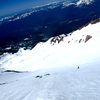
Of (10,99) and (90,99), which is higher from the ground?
(90,99)

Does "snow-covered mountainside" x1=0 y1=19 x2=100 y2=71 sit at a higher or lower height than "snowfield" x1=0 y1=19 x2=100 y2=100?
lower

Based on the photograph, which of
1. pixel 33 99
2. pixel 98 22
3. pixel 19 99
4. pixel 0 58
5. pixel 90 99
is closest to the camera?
pixel 90 99

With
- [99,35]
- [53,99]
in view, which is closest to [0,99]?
[53,99]

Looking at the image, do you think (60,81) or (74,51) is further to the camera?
(74,51)

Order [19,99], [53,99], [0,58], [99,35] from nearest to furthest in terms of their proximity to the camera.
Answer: [53,99]
[19,99]
[99,35]
[0,58]

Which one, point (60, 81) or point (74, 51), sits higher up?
point (60, 81)

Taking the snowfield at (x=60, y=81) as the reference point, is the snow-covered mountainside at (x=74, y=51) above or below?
below

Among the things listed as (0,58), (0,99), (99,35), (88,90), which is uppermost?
(88,90)

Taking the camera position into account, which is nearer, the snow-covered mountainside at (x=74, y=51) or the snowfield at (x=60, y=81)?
the snowfield at (x=60, y=81)

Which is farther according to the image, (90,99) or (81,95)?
(81,95)

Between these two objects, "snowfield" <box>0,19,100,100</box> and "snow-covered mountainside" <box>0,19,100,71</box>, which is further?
"snow-covered mountainside" <box>0,19,100,71</box>

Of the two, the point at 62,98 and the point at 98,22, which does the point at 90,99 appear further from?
the point at 98,22
